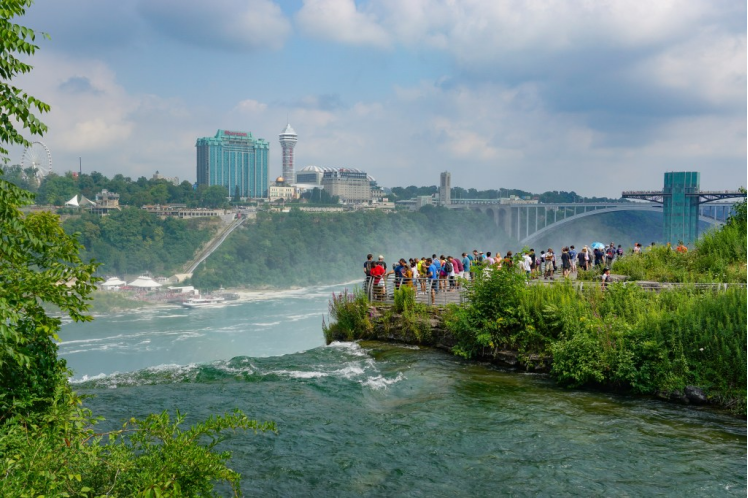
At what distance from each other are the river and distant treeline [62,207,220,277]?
6924 centimetres

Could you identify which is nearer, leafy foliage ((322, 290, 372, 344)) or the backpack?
leafy foliage ((322, 290, 372, 344))

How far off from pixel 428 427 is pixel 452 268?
8.04 m

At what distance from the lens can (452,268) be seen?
1574 cm

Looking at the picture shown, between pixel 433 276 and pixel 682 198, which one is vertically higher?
pixel 682 198

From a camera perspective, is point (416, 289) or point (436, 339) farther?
point (416, 289)

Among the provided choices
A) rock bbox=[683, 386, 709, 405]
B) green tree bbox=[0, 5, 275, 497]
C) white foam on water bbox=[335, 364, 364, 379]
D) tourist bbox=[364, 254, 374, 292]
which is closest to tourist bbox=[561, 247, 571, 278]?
tourist bbox=[364, 254, 374, 292]

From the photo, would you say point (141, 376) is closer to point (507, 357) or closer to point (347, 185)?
point (507, 357)

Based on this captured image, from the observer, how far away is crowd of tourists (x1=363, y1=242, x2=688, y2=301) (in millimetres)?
→ 12938

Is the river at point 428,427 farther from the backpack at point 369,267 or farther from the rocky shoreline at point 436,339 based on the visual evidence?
the backpack at point 369,267

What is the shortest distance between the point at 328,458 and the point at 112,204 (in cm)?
8874

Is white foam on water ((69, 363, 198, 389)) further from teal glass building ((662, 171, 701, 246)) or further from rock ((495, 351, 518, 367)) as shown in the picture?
teal glass building ((662, 171, 701, 246))

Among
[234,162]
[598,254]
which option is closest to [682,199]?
[598,254]

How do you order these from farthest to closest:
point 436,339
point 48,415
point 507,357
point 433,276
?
point 433,276 → point 436,339 → point 507,357 → point 48,415

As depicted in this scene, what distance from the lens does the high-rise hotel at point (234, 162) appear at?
144m
